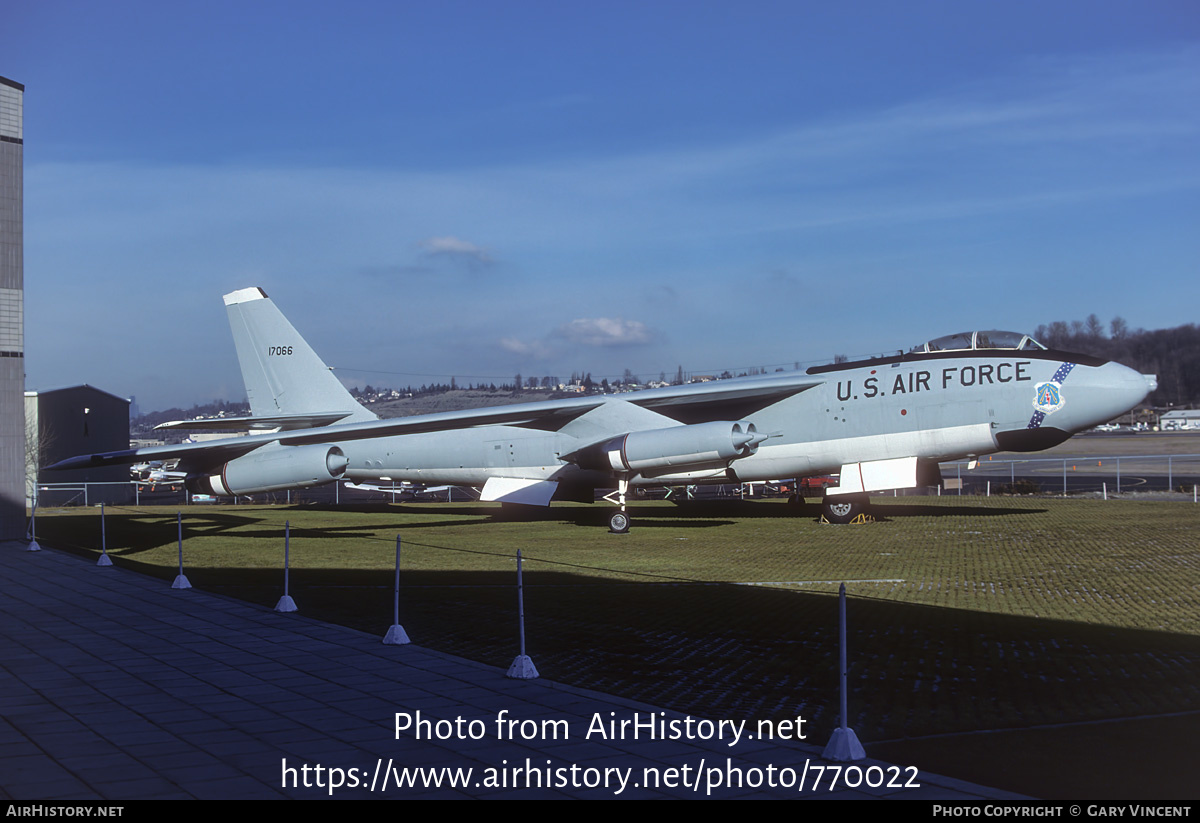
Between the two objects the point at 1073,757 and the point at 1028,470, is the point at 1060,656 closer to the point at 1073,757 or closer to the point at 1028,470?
the point at 1073,757

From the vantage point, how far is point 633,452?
22.7 m

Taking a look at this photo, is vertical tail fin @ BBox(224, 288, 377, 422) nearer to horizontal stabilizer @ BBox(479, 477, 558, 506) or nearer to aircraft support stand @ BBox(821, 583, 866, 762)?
horizontal stabilizer @ BBox(479, 477, 558, 506)

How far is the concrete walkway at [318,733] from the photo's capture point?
18.1ft

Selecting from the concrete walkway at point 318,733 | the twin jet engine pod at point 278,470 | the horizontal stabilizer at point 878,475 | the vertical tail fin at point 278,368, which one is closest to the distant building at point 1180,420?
the horizontal stabilizer at point 878,475

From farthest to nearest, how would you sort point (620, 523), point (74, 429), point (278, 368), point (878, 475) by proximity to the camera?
point (74, 429)
point (278, 368)
point (620, 523)
point (878, 475)

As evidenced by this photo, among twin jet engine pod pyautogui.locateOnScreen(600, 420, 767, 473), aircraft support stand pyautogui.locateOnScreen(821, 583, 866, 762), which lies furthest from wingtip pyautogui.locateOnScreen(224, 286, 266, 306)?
aircraft support stand pyautogui.locateOnScreen(821, 583, 866, 762)

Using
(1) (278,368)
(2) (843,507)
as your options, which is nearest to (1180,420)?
(2) (843,507)

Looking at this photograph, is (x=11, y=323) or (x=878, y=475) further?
(x=11, y=323)

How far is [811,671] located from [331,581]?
9211mm

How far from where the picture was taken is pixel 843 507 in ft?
80.3

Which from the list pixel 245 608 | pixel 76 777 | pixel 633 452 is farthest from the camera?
pixel 633 452

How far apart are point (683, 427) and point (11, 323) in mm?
17289

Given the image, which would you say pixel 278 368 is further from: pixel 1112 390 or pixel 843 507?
pixel 1112 390
